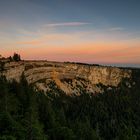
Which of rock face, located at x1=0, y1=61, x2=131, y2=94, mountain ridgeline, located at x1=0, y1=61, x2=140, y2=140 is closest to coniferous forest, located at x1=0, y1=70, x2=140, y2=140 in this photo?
mountain ridgeline, located at x1=0, y1=61, x2=140, y2=140

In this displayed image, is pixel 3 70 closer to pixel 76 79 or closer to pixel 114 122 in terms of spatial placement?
pixel 114 122

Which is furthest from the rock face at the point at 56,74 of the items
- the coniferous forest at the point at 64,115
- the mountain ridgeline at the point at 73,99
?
the coniferous forest at the point at 64,115

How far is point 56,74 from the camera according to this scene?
170m

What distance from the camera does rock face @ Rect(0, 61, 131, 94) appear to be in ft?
451

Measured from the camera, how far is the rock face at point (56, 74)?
451ft

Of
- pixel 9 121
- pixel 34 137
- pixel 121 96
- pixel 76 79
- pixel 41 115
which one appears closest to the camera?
pixel 34 137

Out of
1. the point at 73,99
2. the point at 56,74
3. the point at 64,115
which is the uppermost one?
the point at 56,74

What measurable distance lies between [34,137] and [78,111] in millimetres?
101851

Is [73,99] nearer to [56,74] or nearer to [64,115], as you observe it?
[56,74]

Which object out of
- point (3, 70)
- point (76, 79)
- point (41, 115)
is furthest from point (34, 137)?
point (76, 79)

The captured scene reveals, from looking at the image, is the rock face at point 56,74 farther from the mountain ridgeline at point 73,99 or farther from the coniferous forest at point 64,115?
the coniferous forest at point 64,115

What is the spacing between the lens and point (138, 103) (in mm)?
190250

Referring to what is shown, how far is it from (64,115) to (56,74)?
6628 cm

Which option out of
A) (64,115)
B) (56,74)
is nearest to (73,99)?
(56,74)
